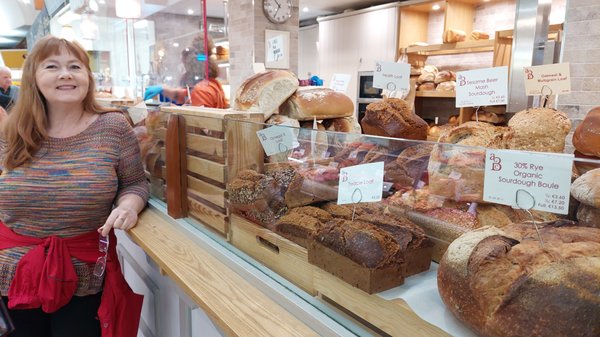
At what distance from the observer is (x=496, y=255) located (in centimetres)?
66

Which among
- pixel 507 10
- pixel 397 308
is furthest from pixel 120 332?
pixel 507 10

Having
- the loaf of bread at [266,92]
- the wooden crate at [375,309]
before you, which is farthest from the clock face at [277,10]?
the wooden crate at [375,309]

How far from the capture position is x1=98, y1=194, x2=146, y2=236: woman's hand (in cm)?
149

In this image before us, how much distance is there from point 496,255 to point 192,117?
1.14 metres

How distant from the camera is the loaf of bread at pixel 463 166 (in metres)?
0.82

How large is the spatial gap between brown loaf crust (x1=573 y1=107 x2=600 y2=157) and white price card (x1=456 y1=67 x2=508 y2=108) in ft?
0.66

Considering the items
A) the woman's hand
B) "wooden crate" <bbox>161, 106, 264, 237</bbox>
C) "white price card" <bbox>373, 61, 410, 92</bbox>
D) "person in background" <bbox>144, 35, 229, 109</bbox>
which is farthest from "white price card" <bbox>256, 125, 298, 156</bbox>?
"person in background" <bbox>144, 35, 229, 109</bbox>

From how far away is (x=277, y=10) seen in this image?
4.86 metres

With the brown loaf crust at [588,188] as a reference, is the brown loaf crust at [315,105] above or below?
above

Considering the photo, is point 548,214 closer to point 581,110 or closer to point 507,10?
point 581,110

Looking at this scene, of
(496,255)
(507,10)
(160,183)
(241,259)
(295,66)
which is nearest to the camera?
(496,255)

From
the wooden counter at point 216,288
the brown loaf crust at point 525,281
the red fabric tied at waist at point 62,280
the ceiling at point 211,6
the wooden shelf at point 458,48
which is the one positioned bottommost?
the red fabric tied at waist at point 62,280

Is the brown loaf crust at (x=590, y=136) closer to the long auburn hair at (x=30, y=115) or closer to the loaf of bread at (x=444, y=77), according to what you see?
the long auburn hair at (x=30, y=115)

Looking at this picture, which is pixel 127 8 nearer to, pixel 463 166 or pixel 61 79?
pixel 61 79
